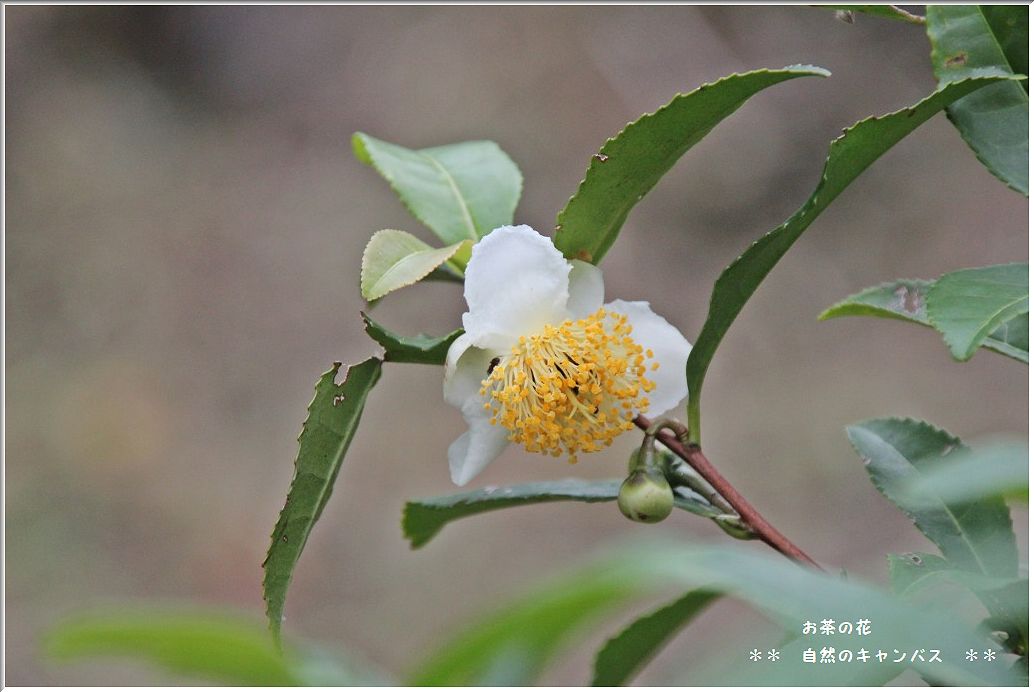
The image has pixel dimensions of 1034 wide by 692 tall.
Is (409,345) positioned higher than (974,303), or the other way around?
(409,345)

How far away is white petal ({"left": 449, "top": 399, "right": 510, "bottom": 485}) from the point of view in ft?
2.47

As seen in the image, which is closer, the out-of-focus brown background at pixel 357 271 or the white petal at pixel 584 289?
the white petal at pixel 584 289

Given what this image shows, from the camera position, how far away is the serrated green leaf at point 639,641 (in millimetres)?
760

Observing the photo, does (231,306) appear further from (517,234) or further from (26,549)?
(517,234)

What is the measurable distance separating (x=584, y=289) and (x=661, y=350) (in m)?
0.08

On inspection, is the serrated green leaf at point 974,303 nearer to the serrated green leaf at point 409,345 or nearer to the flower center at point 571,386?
the flower center at point 571,386

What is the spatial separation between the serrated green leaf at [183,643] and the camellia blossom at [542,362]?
0.41 m

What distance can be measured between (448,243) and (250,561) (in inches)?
110

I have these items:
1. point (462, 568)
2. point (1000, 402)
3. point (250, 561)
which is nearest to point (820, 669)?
point (462, 568)

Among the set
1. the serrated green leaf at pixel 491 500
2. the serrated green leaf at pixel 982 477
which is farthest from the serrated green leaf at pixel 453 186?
the serrated green leaf at pixel 982 477

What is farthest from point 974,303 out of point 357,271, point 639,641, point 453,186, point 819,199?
point 357,271

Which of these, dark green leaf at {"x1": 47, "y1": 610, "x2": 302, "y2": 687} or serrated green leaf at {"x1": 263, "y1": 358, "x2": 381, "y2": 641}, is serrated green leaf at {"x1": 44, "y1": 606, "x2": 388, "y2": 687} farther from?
serrated green leaf at {"x1": 263, "y1": 358, "x2": 381, "y2": 641}

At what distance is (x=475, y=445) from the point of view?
2.49ft

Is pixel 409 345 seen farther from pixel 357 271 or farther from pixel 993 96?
pixel 357 271
